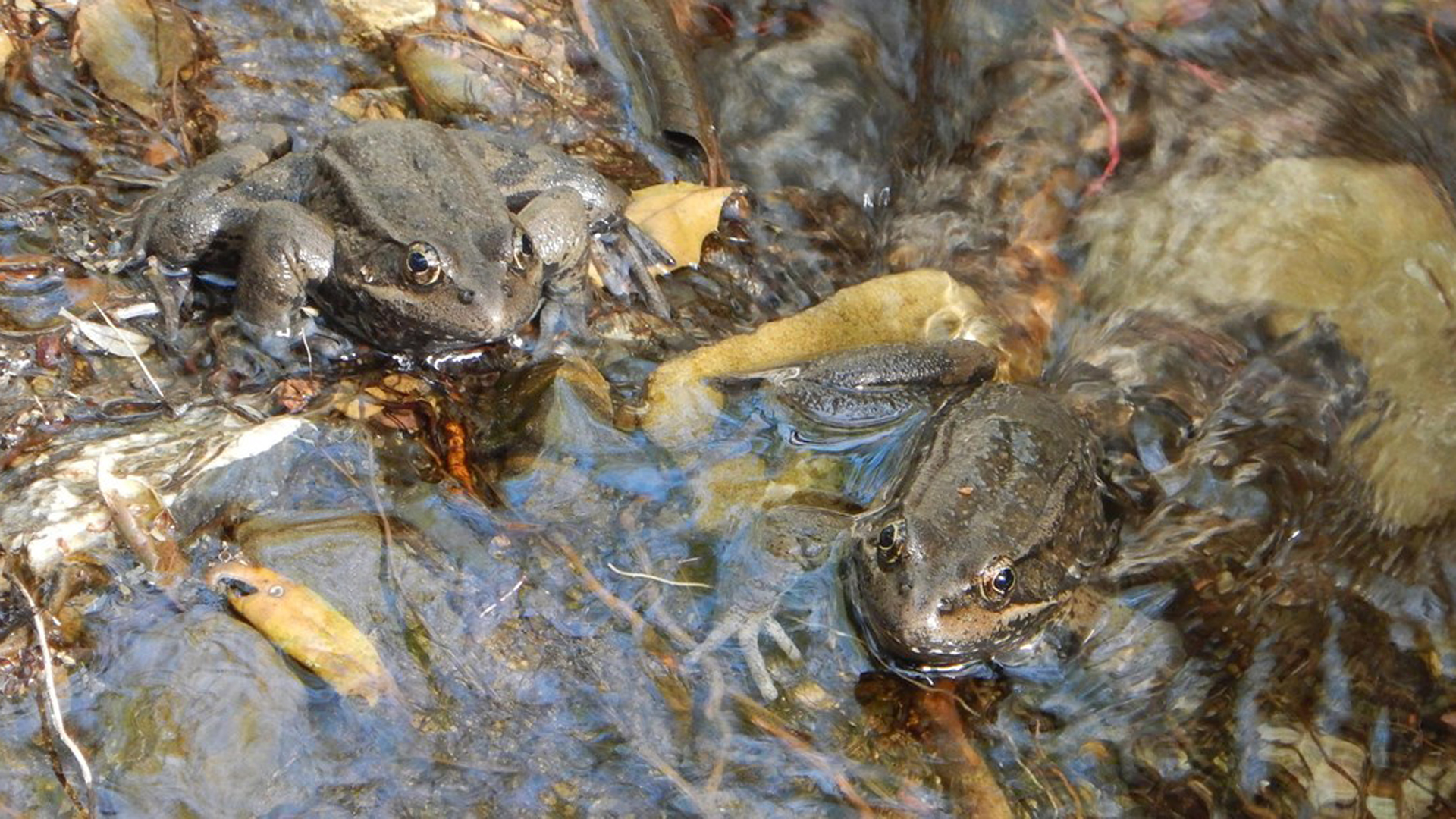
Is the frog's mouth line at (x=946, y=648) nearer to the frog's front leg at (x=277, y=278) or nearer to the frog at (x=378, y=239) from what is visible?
the frog at (x=378, y=239)

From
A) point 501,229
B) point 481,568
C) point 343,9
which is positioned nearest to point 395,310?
point 501,229

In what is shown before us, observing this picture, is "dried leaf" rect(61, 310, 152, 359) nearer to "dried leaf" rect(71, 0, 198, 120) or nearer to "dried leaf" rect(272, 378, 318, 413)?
"dried leaf" rect(272, 378, 318, 413)

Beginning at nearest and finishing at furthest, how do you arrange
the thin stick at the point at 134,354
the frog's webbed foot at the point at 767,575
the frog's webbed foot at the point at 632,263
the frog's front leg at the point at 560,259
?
1. the frog's webbed foot at the point at 767,575
2. the thin stick at the point at 134,354
3. the frog's front leg at the point at 560,259
4. the frog's webbed foot at the point at 632,263

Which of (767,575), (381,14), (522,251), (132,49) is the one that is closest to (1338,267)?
(767,575)

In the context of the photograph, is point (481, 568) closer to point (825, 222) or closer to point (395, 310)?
point (395, 310)

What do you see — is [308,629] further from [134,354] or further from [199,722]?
[134,354]

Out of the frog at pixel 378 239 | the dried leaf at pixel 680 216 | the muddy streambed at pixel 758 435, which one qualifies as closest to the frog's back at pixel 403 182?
the frog at pixel 378 239
